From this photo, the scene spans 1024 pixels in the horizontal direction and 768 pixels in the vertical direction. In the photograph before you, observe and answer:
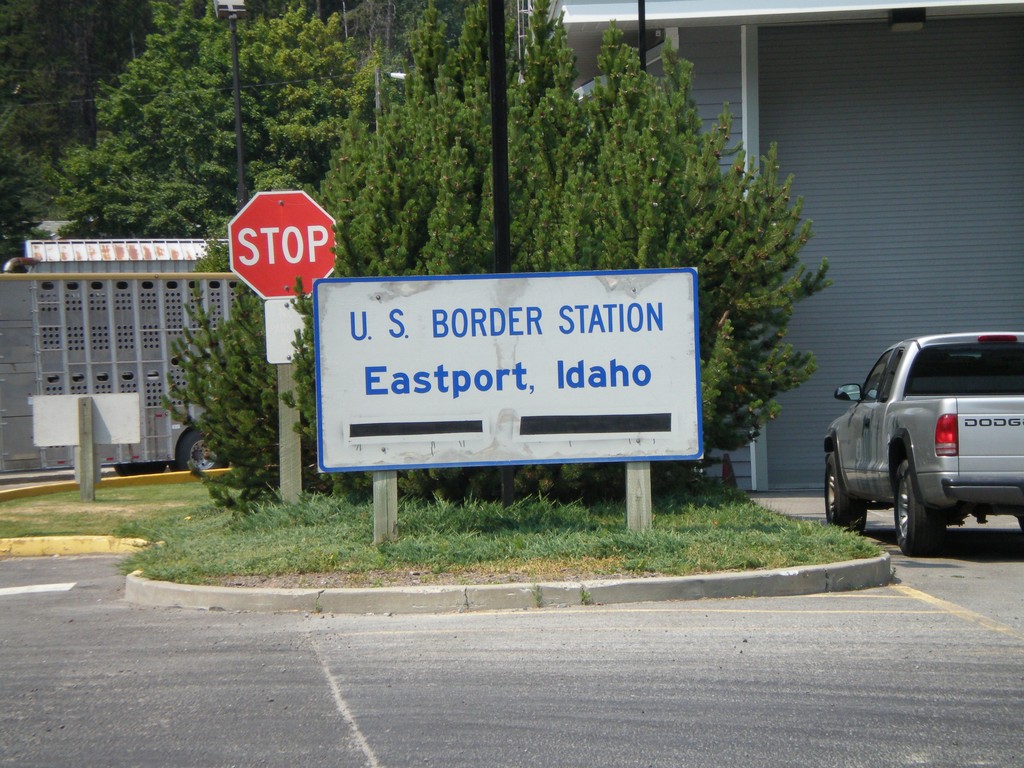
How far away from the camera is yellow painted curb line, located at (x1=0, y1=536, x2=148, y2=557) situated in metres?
13.0

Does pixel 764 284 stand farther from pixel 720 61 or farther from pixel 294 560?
pixel 720 61

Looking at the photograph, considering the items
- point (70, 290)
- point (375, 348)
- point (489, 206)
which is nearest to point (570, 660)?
point (375, 348)

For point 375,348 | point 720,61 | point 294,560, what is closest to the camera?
point 294,560

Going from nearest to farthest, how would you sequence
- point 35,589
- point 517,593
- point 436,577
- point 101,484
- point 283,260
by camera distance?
point 517,593 → point 436,577 → point 35,589 → point 283,260 → point 101,484

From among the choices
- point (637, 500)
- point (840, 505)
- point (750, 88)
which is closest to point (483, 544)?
point (637, 500)

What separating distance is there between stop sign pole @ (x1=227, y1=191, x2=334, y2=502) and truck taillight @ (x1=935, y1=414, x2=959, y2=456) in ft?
18.5

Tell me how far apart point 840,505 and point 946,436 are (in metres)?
3.18

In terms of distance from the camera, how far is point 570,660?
22.8 ft

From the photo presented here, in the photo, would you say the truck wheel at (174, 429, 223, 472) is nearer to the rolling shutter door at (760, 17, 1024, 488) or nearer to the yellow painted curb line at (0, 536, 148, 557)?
the yellow painted curb line at (0, 536, 148, 557)

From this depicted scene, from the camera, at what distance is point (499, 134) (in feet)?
34.9

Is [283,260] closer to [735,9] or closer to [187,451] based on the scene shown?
[735,9]

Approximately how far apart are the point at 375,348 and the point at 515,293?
125cm

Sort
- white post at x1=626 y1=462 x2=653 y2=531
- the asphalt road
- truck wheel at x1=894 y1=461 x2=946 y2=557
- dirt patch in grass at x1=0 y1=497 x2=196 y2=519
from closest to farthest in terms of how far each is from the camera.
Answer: the asphalt road
white post at x1=626 y1=462 x2=653 y2=531
truck wheel at x1=894 y1=461 x2=946 y2=557
dirt patch in grass at x1=0 y1=497 x2=196 y2=519

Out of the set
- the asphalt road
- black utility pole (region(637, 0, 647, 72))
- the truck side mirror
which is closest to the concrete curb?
the asphalt road
